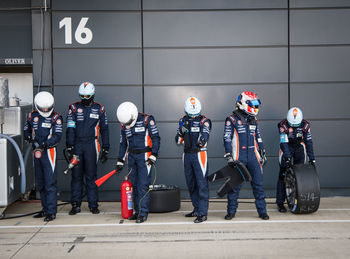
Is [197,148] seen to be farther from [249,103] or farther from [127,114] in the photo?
[127,114]

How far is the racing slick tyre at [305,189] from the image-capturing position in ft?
24.0

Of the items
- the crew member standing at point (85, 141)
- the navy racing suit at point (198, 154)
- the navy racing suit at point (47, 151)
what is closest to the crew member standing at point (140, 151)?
the navy racing suit at point (198, 154)

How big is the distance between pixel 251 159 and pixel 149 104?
2.78 meters

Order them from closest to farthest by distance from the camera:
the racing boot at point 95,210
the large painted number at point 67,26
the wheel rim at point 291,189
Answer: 1. the wheel rim at point 291,189
2. the racing boot at point 95,210
3. the large painted number at point 67,26

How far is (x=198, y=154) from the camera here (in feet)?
23.7

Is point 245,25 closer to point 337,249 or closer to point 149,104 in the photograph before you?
point 149,104

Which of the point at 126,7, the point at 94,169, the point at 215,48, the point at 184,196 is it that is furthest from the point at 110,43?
the point at 184,196

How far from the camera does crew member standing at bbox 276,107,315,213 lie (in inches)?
307

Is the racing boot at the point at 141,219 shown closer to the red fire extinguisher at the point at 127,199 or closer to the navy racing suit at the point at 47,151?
the red fire extinguisher at the point at 127,199

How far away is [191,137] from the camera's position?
23.9ft

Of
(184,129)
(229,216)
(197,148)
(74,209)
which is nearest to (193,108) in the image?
(184,129)

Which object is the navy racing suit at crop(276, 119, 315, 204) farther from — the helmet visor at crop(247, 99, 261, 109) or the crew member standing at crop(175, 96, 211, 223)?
the crew member standing at crop(175, 96, 211, 223)

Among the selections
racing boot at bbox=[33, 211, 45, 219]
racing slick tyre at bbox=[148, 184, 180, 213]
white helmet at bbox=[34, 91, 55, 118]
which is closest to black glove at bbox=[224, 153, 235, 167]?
racing slick tyre at bbox=[148, 184, 180, 213]

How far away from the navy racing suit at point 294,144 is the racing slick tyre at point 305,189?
1.33 feet
